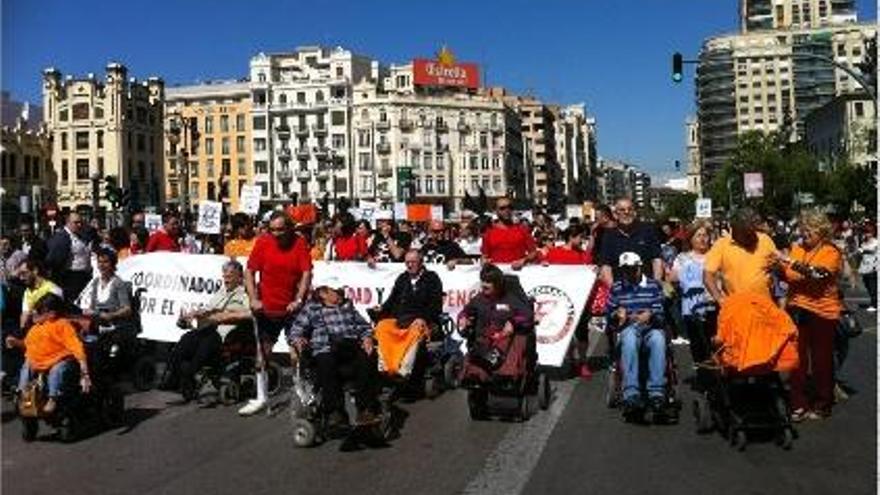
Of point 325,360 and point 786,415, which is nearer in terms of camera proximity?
point 786,415

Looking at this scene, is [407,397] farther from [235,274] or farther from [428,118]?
[428,118]

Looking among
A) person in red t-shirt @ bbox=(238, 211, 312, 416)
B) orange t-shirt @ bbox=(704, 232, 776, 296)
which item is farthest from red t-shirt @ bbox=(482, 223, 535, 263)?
orange t-shirt @ bbox=(704, 232, 776, 296)

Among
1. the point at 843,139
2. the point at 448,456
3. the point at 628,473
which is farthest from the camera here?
the point at 843,139

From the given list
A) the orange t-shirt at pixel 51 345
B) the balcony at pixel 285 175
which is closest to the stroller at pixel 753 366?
the orange t-shirt at pixel 51 345

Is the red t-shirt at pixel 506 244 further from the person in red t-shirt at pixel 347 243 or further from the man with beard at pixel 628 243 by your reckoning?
the person in red t-shirt at pixel 347 243

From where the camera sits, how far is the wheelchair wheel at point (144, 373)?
38.7 ft

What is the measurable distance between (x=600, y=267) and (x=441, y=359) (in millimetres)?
1788

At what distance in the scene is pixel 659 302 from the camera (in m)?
9.37

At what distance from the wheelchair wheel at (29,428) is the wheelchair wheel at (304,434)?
217cm

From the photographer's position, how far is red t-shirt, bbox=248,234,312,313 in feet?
34.6

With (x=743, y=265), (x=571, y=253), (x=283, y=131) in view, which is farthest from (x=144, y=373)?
(x=283, y=131)

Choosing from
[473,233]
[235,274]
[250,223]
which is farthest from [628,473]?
[473,233]

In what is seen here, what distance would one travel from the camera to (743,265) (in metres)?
9.01

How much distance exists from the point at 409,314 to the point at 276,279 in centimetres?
128
